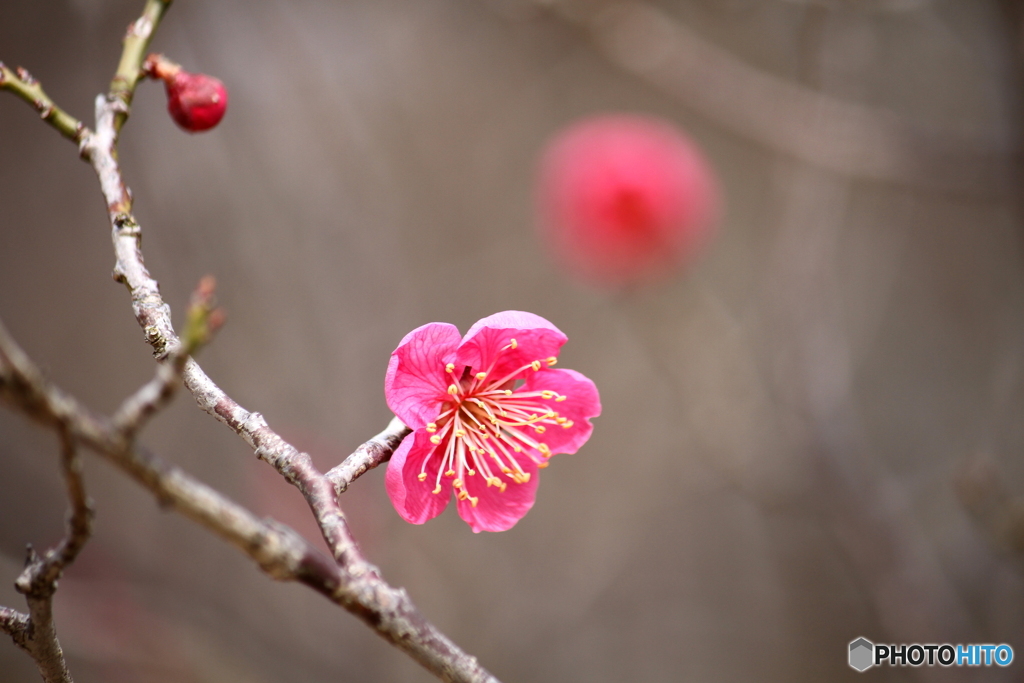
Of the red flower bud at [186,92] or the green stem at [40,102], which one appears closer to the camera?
the green stem at [40,102]

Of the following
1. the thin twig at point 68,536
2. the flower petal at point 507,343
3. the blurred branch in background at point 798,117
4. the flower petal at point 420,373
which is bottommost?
the thin twig at point 68,536

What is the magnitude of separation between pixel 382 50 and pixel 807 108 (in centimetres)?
149

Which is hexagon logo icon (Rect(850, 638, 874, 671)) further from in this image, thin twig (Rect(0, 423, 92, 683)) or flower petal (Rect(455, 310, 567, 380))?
thin twig (Rect(0, 423, 92, 683))

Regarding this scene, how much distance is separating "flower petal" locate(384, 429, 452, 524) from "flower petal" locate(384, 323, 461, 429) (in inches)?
1.0

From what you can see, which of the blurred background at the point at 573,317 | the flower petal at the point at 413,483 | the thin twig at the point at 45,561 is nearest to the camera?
the thin twig at the point at 45,561

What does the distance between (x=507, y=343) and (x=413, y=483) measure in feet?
0.57

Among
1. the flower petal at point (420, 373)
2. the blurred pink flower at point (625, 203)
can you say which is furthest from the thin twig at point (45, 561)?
the blurred pink flower at point (625, 203)

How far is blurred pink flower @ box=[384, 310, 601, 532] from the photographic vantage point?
0.65 meters

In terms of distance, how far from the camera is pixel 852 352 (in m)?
2.62

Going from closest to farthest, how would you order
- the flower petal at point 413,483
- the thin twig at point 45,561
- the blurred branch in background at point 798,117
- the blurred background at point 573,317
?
the thin twig at point 45,561
the flower petal at point 413,483
the blurred branch in background at point 798,117
the blurred background at point 573,317

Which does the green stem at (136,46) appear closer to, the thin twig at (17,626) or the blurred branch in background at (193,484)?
the blurred branch in background at (193,484)

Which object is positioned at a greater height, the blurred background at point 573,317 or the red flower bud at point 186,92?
the blurred background at point 573,317
